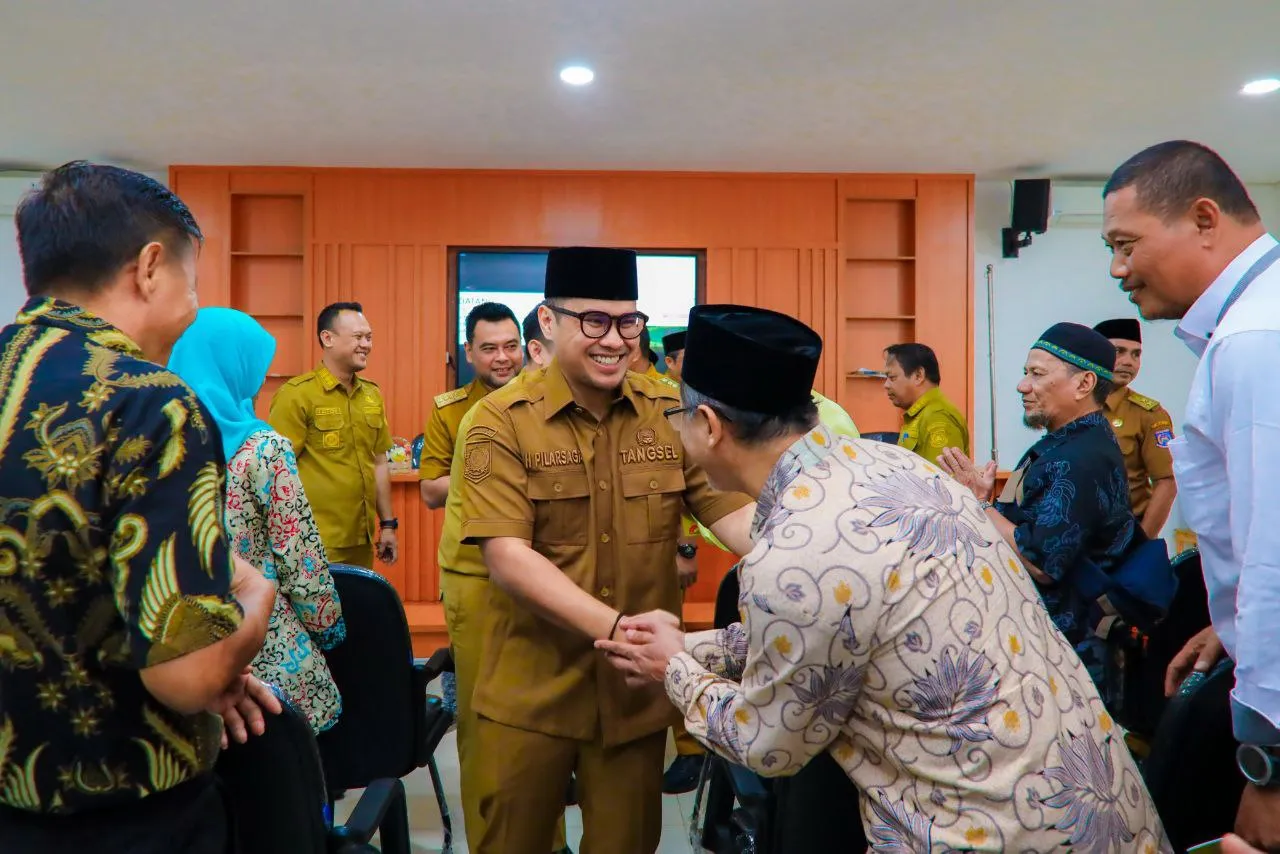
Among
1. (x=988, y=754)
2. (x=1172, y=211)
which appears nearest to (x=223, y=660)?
(x=988, y=754)

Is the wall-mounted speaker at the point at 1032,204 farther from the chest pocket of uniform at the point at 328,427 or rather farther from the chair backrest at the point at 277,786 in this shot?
the chair backrest at the point at 277,786

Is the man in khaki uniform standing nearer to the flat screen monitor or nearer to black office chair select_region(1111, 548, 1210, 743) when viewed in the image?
black office chair select_region(1111, 548, 1210, 743)

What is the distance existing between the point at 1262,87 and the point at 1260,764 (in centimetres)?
572

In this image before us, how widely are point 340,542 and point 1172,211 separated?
Answer: 367 centimetres

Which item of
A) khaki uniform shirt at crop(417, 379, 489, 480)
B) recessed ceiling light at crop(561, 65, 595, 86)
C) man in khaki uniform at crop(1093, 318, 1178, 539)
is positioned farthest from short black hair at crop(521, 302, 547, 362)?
man in khaki uniform at crop(1093, 318, 1178, 539)

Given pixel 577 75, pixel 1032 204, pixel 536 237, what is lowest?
pixel 536 237

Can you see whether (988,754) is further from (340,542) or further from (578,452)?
(340,542)

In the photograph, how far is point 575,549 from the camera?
6.15ft

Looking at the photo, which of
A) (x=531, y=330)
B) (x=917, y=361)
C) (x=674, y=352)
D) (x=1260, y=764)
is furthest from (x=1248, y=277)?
(x=917, y=361)

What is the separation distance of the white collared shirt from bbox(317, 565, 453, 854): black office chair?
1.66 metres

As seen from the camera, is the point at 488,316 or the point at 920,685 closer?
the point at 920,685

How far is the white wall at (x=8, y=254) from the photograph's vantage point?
7461mm

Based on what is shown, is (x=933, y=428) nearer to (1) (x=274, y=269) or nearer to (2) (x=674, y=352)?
(2) (x=674, y=352)

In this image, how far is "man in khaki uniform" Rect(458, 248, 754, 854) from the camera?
181 cm
